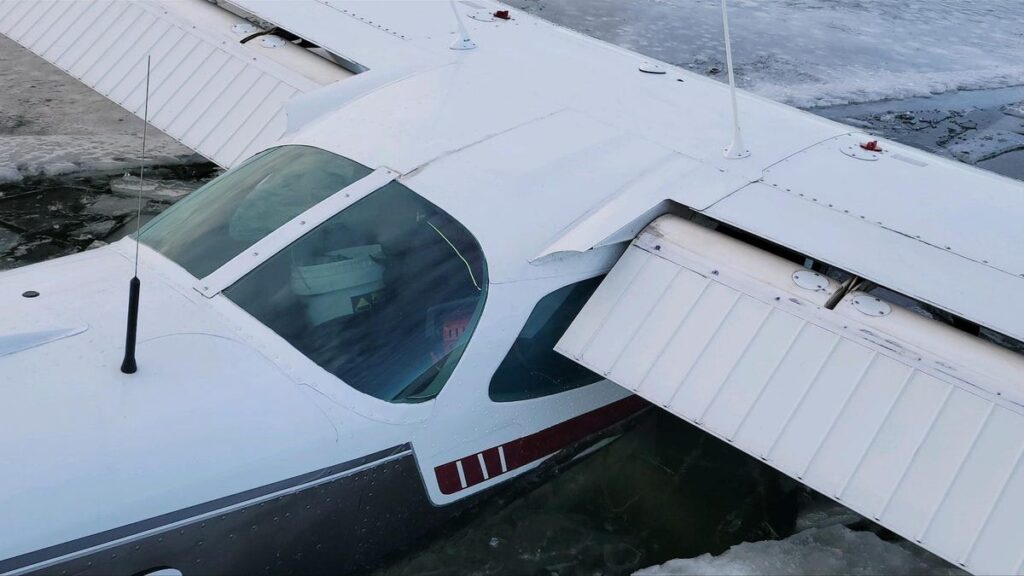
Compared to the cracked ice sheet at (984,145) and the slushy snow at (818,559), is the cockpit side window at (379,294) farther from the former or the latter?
the cracked ice sheet at (984,145)

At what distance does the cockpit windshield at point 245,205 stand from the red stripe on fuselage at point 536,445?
121 centimetres

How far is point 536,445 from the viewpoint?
4492 millimetres

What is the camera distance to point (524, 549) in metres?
4.81

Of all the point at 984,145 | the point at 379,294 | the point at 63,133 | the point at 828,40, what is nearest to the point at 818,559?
the point at 379,294

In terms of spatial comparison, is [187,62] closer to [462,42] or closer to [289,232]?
[462,42]

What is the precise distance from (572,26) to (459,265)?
8393 mm

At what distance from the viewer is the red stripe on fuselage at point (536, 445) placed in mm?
4199

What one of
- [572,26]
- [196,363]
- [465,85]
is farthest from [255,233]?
[572,26]

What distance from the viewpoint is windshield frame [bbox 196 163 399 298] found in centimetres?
400

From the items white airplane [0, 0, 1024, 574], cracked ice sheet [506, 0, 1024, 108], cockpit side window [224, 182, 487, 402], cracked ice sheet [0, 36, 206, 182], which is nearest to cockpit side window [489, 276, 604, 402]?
white airplane [0, 0, 1024, 574]

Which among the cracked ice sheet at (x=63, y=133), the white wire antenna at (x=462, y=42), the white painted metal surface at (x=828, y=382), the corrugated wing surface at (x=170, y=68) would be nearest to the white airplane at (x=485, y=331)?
the white painted metal surface at (x=828, y=382)

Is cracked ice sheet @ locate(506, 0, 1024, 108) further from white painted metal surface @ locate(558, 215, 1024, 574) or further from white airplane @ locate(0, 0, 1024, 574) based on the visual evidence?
white painted metal surface @ locate(558, 215, 1024, 574)

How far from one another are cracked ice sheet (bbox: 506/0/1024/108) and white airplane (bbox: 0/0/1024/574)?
242 inches

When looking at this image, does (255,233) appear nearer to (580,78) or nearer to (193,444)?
(193,444)
